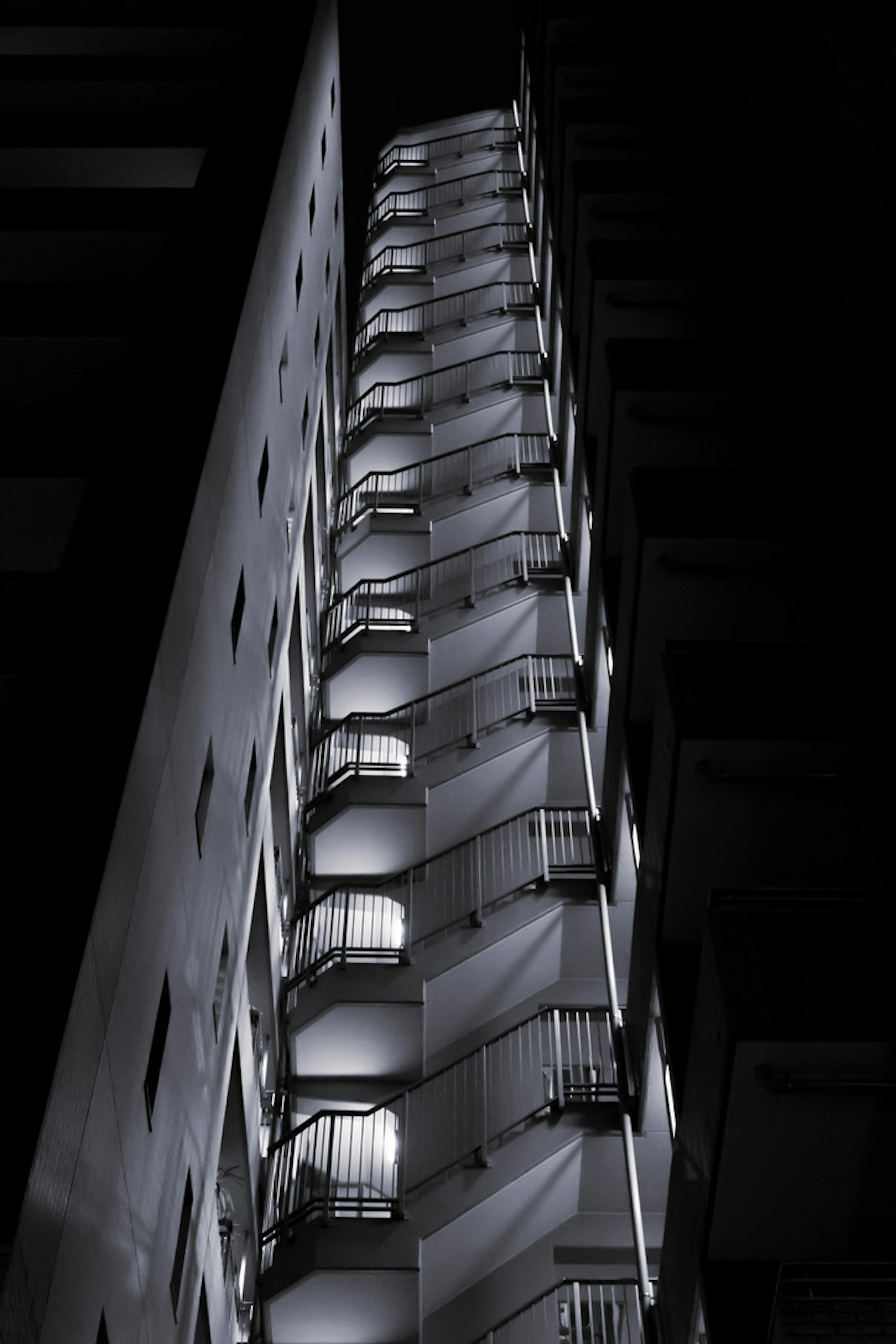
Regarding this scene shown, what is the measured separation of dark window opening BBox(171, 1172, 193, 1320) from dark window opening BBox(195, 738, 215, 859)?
10.4 ft

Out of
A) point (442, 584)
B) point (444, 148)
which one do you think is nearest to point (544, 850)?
point (442, 584)

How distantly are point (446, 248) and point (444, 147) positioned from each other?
408 inches

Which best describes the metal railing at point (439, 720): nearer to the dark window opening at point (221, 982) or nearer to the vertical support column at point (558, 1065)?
the vertical support column at point (558, 1065)

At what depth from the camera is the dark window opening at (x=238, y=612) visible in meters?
17.1

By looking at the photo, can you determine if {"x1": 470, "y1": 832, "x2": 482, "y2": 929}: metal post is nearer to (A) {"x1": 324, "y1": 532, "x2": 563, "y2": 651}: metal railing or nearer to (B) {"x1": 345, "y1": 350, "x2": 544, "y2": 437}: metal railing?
(A) {"x1": 324, "y1": 532, "x2": 563, "y2": 651}: metal railing

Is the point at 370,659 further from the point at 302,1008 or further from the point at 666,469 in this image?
the point at 666,469

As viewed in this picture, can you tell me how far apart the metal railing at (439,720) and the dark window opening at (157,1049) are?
37.5 feet

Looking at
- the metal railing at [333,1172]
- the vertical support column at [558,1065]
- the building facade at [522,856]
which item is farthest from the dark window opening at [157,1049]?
the vertical support column at [558,1065]

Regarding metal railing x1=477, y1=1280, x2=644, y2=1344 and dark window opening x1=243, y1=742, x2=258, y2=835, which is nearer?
metal railing x1=477, y1=1280, x2=644, y2=1344

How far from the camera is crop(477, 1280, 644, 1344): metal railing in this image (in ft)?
50.7

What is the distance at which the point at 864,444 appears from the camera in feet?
44.6

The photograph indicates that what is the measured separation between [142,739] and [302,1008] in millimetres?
10530

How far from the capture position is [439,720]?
2575cm

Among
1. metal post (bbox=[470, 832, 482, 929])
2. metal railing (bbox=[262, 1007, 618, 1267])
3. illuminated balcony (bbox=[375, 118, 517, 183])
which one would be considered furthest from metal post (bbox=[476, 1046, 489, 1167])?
illuminated balcony (bbox=[375, 118, 517, 183])
